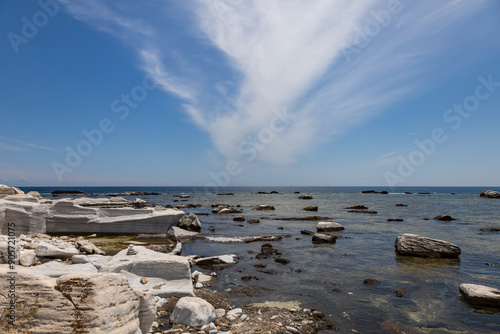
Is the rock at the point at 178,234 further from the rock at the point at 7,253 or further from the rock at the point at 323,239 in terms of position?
the rock at the point at 7,253

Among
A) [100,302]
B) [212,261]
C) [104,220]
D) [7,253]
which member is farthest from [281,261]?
[104,220]

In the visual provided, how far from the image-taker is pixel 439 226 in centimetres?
2364

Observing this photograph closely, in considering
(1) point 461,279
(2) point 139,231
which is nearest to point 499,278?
(1) point 461,279

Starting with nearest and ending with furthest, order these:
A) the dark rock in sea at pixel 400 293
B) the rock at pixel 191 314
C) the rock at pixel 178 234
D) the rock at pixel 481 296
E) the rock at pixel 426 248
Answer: the rock at pixel 191 314 < the rock at pixel 481 296 < the dark rock in sea at pixel 400 293 < the rock at pixel 426 248 < the rock at pixel 178 234

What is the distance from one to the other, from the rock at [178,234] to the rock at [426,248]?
39.8 ft

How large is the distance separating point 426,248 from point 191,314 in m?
12.3

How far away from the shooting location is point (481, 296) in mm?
7715

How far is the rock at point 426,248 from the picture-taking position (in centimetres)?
1310

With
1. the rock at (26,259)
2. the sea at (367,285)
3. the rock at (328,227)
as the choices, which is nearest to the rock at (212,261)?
the sea at (367,285)

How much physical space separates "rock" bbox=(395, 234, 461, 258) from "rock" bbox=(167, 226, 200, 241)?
1213cm

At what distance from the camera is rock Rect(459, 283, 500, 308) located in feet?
24.8

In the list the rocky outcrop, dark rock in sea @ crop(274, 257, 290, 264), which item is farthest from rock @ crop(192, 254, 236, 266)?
the rocky outcrop

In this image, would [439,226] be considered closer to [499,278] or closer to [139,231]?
[499,278]

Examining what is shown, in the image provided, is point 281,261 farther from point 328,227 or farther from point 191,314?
point 328,227
